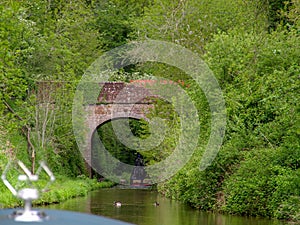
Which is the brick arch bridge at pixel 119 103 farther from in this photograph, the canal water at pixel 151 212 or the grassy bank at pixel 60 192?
the canal water at pixel 151 212

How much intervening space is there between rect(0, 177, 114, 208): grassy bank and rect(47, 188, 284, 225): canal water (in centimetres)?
39

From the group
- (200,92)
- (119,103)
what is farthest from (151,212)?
(119,103)

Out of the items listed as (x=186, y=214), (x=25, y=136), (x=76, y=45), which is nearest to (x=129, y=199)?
(x=25, y=136)

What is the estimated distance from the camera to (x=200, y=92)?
21.2 meters

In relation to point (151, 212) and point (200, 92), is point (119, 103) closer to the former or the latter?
point (200, 92)

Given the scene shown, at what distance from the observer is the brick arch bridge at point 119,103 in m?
31.0

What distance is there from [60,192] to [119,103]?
8.90m

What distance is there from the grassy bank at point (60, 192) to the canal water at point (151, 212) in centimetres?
39

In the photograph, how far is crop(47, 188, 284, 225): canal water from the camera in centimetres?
1742

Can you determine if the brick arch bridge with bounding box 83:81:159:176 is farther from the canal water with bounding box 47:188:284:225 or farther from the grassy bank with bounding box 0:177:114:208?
the canal water with bounding box 47:188:284:225

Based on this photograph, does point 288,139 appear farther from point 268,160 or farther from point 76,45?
point 76,45

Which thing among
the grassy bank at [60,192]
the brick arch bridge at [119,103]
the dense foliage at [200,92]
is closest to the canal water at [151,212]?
the grassy bank at [60,192]

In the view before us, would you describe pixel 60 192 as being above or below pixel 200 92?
below

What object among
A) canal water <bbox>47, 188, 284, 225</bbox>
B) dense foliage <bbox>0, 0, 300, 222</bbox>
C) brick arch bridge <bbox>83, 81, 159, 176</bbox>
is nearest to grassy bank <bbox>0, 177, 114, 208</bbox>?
canal water <bbox>47, 188, 284, 225</bbox>
